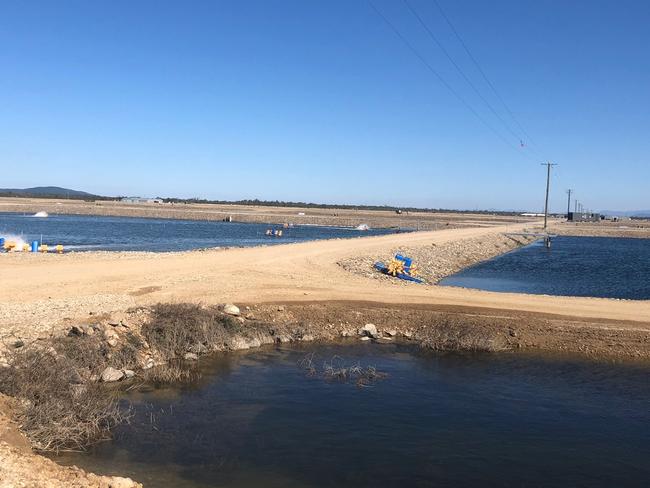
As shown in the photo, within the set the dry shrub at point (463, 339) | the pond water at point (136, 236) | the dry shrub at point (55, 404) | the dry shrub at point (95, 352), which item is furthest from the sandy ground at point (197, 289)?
the pond water at point (136, 236)

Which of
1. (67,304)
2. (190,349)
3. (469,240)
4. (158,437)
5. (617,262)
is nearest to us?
(158,437)

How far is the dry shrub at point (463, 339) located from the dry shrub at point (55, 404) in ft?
31.5

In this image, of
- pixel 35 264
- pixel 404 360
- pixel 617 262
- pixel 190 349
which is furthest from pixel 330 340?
pixel 617 262

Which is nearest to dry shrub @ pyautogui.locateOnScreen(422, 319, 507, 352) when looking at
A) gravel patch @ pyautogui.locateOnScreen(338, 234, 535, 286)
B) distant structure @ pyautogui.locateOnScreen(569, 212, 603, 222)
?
gravel patch @ pyautogui.locateOnScreen(338, 234, 535, 286)

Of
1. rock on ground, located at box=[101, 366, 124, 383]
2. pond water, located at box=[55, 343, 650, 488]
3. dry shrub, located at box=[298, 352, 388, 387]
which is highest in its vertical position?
rock on ground, located at box=[101, 366, 124, 383]

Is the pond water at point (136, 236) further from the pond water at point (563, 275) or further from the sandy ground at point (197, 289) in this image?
the pond water at point (563, 275)

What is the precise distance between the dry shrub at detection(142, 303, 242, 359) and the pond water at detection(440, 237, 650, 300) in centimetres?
1892

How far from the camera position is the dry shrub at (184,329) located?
15781 millimetres

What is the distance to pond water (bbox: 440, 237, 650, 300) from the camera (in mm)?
32500

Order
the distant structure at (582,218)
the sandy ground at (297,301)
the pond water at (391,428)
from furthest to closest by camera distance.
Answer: the distant structure at (582,218) < the sandy ground at (297,301) < the pond water at (391,428)

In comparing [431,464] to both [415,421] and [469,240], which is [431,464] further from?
[469,240]

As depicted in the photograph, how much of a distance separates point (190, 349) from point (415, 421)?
269 inches

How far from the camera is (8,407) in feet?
33.0

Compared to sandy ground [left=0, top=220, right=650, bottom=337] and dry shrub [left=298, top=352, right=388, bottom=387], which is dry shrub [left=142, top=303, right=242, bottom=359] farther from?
dry shrub [left=298, top=352, right=388, bottom=387]
